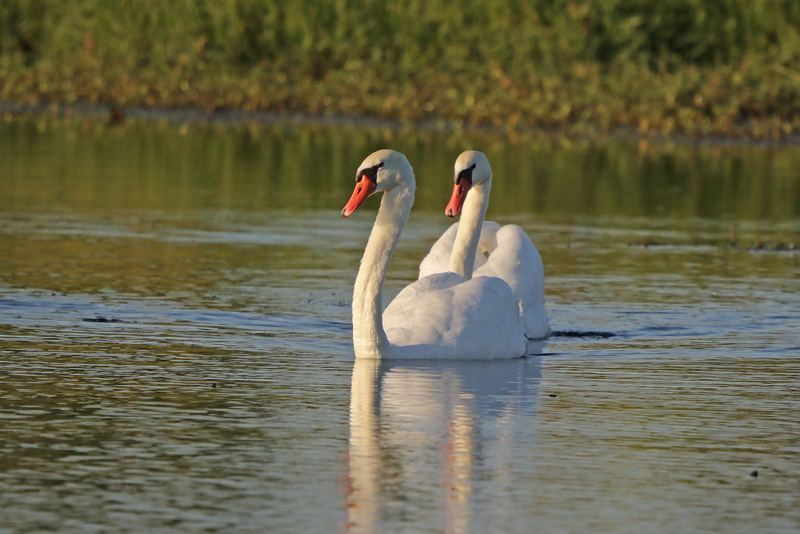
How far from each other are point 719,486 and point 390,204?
149 inches

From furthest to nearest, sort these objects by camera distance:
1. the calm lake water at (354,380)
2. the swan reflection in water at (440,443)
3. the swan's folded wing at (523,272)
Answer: the swan's folded wing at (523,272) < the calm lake water at (354,380) < the swan reflection in water at (440,443)

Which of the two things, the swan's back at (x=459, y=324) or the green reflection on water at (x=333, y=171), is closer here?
the swan's back at (x=459, y=324)

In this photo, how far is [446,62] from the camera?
3177 centimetres

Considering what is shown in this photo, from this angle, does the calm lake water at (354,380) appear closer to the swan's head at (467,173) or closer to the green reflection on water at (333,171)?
the green reflection on water at (333,171)

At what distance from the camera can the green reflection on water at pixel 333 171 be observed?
19.0m

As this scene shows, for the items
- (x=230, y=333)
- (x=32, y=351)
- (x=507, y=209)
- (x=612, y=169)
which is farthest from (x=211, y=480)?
(x=612, y=169)

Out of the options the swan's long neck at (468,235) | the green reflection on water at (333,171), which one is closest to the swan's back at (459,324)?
the swan's long neck at (468,235)

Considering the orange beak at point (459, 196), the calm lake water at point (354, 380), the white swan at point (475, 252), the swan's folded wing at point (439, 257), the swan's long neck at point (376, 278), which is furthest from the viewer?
the swan's folded wing at point (439, 257)

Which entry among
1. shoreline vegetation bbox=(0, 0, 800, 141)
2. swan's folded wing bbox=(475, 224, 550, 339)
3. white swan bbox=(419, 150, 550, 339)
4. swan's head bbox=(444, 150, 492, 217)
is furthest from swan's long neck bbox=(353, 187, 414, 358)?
shoreline vegetation bbox=(0, 0, 800, 141)

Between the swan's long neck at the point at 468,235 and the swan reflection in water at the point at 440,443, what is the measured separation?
189 centimetres

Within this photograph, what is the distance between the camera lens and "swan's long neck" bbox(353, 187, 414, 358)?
9.59 meters

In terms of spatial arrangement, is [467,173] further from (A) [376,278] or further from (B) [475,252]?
(A) [376,278]

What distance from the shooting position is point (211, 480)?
648cm

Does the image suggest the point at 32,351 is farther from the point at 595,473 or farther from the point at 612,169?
the point at 612,169
